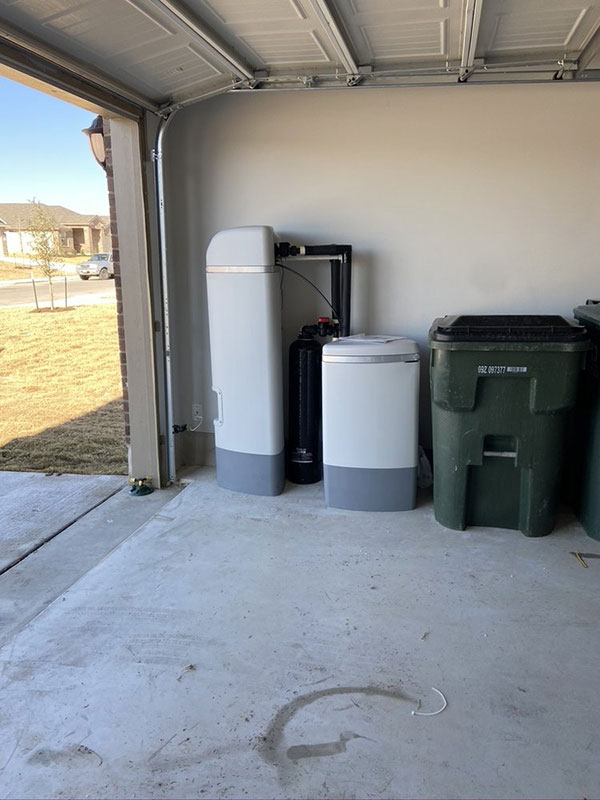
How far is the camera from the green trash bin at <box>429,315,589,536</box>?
2.97 meters

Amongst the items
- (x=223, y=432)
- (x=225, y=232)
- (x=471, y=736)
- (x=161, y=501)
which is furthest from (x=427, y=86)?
(x=471, y=736)

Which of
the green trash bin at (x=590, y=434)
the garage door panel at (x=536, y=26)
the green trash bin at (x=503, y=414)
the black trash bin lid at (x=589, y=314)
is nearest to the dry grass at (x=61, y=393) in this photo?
the green trash bin at (x=503, y=414)

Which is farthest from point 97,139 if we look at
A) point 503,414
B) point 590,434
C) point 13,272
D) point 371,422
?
point 13,272

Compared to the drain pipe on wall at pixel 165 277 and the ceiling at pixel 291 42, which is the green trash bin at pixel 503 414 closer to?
the ceiling at pixel 291 42

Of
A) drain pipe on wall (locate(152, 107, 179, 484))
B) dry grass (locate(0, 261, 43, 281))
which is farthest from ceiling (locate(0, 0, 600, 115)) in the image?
dry grass (locate(0, 261, 43, 281))

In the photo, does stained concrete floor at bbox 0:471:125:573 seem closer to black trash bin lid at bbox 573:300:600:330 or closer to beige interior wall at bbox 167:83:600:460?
beige interior wall at bbox 167:83:600:460

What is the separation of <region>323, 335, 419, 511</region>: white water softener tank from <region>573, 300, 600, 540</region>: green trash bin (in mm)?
974

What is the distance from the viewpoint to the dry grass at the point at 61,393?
4.80 metres

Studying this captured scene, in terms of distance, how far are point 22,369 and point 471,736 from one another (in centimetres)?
838

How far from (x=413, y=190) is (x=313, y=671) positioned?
2996 mm

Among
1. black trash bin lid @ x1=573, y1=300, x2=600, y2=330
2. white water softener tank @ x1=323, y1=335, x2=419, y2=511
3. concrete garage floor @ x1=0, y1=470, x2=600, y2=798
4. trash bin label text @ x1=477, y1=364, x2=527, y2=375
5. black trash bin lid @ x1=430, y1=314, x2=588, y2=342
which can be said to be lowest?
concrete garage floor @ x1=0, y1=470, x2=600, y2=798

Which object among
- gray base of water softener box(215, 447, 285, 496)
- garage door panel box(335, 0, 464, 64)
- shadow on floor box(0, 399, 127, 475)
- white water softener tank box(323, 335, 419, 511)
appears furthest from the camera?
shadow on floor box(0, 399, 127, 475)

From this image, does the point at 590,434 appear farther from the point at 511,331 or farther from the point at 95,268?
the point at 95,268

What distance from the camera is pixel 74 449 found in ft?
16.4
